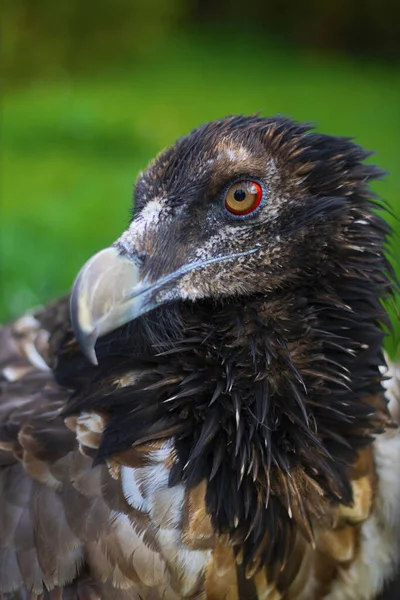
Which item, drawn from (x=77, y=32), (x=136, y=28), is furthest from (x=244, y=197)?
(x=136, y=28)

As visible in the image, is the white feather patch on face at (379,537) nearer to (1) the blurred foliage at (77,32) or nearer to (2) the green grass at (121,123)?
(2) the green grass at (121,123)

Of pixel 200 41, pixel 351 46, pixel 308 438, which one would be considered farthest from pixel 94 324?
pixel 200 41

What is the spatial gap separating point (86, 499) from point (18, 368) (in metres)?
0.78

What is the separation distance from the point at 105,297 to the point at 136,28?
1440 centimetres

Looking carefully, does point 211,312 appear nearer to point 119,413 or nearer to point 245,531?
point 119,413

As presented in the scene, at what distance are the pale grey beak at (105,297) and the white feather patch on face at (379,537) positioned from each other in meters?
0.98

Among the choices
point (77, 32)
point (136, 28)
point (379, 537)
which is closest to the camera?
point (379, 537)

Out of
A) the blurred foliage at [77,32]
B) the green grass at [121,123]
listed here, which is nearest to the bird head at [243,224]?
the green grass at [121,123]

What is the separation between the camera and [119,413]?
8.09 feet

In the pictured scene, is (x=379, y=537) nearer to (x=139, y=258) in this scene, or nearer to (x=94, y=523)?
(x=94, y=523)

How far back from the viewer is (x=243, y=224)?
7.72ft

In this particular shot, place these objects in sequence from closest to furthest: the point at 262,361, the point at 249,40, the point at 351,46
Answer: the point at 262,361, the point at 351,46, the point at 249,40

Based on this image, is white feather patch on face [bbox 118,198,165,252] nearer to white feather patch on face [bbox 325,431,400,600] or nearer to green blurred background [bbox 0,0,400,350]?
white feather patch on face [bbox 325,431,400,600]

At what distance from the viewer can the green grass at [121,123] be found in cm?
692
